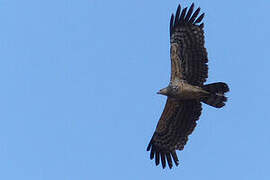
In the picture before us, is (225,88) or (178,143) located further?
(178,143)

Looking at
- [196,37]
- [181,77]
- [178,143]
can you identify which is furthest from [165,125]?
[196,37]

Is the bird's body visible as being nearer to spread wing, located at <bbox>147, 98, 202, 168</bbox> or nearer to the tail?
the tail

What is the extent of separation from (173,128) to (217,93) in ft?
6.93

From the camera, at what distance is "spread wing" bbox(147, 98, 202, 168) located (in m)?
17.1

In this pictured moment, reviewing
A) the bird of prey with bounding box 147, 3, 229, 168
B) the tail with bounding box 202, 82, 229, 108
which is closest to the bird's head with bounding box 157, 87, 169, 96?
the bird of prey with bounding box 147, 3, 229, 168

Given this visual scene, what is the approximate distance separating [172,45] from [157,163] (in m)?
3.80

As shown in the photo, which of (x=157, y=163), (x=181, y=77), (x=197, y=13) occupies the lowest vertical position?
(x=157, y=163)

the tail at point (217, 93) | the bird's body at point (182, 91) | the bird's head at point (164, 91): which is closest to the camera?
the tail at point (217, 93)

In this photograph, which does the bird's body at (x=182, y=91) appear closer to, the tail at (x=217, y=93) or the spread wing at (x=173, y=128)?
the tail at (x=217, y=93)

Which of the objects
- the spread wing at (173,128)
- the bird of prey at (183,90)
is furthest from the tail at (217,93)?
the spread wing at (173,128)

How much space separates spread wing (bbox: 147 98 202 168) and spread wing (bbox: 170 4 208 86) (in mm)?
900

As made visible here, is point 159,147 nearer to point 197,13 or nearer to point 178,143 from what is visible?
point 178,143

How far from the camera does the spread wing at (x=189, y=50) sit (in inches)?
650

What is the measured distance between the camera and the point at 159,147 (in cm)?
1778
